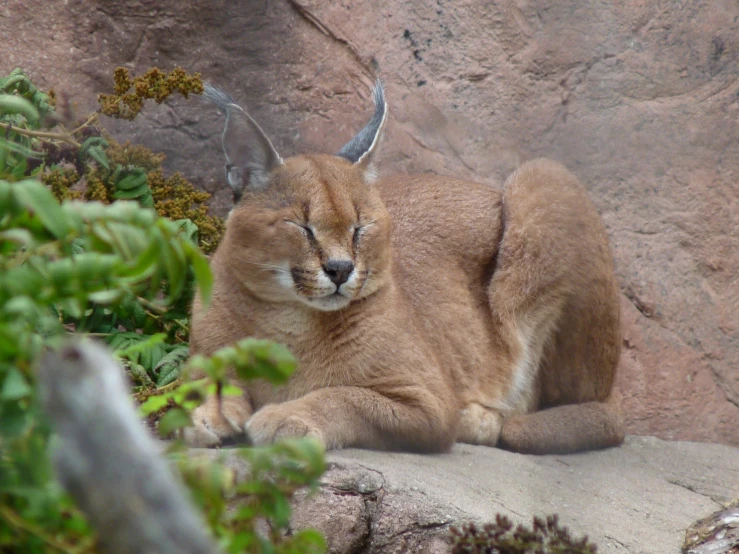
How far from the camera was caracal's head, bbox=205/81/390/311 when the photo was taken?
4195 millimetres

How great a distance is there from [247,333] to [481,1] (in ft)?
10.3

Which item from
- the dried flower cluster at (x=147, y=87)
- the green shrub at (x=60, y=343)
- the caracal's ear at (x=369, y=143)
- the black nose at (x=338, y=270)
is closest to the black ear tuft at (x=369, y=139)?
the caracal's ear at (x=369, y=143)

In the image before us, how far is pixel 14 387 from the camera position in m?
1.57

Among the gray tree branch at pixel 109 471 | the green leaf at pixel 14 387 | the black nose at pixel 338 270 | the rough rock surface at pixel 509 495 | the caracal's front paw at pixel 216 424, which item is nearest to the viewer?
the gray tree branch at pixel 109 471

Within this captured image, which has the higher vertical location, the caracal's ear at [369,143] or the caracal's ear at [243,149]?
the caracal's ear at [369,143]

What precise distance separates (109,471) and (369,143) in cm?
353

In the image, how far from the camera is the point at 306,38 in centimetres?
617

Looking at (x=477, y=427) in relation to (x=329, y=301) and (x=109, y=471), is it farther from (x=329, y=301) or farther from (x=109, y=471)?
(x=109, y=471)

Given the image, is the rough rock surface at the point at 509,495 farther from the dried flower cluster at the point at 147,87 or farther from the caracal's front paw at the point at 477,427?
the dried flower cluster at the point at 147,87

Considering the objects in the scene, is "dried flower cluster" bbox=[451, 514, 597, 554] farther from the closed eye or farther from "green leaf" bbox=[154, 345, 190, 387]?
"green leaf" bbox=[154, 345, 190, 387]

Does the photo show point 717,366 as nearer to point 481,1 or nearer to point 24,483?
point 481,1

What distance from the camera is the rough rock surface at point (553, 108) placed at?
19.9ft

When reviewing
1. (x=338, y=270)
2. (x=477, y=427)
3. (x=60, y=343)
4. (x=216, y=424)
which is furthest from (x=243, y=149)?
(x=60, y=343)

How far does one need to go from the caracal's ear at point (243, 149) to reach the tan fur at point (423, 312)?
0.26 ft
